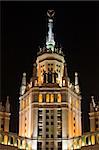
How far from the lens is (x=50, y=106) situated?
4254 inches

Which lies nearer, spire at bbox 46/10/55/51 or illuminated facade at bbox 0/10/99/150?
illuminated facade at bbox 0/10/99/150

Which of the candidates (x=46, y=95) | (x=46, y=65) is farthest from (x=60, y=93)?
(x=46, y=65)

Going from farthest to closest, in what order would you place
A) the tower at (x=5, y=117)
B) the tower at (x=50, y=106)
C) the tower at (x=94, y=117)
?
the tower at (x=94, y=117) < the tower at (x=5, y=117) < the tower at (x=50, y=106)

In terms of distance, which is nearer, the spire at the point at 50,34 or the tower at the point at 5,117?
the tower at the point at 5,117

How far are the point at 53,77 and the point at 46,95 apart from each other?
5934mm

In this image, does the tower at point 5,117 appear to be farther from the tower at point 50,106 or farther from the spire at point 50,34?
the spire at point 50,34

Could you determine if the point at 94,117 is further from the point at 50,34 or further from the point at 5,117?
the point at 50,34

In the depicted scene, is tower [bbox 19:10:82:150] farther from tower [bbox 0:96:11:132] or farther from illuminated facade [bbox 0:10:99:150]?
tower [bbox 0:96:11:132]

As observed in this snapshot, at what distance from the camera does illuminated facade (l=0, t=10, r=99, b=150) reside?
103250mm

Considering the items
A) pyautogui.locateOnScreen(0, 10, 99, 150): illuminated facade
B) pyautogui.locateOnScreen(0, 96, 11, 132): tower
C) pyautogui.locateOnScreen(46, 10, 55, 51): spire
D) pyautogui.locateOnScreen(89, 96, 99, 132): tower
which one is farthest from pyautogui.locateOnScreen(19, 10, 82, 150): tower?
pyautogui.locateOnScreen(0, 96, 11, 132): tower

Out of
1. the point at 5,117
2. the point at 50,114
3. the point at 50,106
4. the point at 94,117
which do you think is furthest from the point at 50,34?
the point at 5,117

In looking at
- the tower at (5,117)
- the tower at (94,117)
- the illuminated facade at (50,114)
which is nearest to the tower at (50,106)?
the illuminated facade at (50,114)

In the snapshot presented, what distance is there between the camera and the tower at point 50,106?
10526 cm

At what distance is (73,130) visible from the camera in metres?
109
